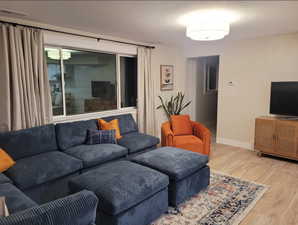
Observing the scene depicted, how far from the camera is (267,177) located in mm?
3299

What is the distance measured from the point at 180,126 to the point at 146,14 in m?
2.27

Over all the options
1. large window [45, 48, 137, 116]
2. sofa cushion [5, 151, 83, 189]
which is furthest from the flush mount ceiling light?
sofa cushion [5, 151, 83, 189]

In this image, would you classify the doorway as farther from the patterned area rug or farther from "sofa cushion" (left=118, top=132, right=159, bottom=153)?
the patterned area rug

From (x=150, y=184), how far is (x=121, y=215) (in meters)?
0.40

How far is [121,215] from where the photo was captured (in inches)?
76.2

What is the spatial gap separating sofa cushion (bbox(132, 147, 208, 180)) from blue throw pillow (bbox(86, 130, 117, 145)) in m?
0.82

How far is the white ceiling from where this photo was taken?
2.38 meters

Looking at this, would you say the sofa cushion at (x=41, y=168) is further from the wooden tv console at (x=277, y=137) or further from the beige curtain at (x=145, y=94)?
the wooden tv console at (x=277, y=137)

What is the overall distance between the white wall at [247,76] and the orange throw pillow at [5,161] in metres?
4.18

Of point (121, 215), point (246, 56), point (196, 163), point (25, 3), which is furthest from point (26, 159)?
point (246, 56)

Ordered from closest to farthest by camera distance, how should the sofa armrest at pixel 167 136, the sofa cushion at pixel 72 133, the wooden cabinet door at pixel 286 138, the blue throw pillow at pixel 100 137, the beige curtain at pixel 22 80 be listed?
the beige curtain at pixel 22 80 → the sofa cushion at pixel 72 133 → the blue throw pillow at pixel 100 137 → the wooden cabinet door at pixel 286 138 → the sofa armrest at pixel 167 136

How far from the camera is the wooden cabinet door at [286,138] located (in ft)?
12.2

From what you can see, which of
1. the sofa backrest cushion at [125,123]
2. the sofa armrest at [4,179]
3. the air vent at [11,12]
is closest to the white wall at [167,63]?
the sofa backrest cushion at [125,123]

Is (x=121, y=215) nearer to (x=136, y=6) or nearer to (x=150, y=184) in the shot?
(x=150, y=184)
